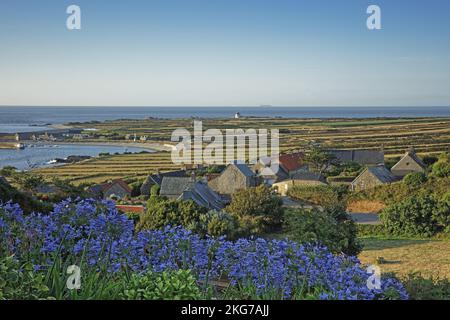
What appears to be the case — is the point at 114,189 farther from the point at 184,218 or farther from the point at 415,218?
the point at 415,218

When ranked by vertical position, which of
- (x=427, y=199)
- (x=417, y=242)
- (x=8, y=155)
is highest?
(x=8, y=155)

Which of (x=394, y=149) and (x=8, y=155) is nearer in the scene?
(x=8, y=155)

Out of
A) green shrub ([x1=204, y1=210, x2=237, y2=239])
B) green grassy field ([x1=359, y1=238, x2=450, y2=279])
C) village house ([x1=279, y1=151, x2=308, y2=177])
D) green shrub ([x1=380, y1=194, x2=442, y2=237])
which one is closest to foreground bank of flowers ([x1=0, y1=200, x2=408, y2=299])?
green grassy field ([x1=359, y1=238, x2=450, y2=279])

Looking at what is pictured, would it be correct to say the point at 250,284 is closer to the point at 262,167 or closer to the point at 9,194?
the point at 9,194

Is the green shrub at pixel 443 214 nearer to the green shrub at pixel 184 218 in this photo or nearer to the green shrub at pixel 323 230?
the green shrub at pixel 323 230

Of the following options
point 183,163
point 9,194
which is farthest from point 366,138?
point 9,194

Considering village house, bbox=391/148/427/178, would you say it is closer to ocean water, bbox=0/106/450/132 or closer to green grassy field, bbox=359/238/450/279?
ocean water, bbox=0/106/450/132

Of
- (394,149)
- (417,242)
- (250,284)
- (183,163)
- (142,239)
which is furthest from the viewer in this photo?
(394,149)
